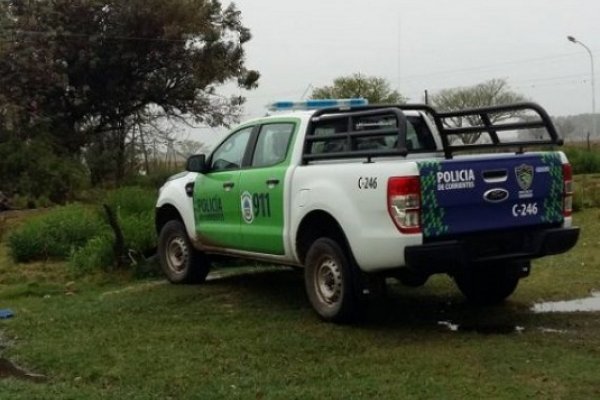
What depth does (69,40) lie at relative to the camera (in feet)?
87.0

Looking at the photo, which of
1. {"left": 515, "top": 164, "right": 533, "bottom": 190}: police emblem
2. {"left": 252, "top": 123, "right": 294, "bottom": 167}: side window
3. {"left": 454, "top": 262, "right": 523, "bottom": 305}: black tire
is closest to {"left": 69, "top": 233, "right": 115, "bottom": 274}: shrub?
{"left": 252, "top": 123, "right": 294, "bottom": 167}: side window

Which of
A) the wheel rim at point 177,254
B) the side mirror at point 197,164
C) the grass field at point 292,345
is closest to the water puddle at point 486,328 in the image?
the grass field at point 292,345

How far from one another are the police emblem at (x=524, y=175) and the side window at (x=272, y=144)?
2156 millimetres

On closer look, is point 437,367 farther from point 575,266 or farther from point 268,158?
point 575,266

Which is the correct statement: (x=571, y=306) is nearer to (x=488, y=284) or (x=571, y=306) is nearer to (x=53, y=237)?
(x=488, y=284)

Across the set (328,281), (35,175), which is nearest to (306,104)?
(328,281)

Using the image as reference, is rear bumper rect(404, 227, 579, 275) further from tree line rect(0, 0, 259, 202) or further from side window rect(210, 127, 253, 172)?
tree line rect(0, 0, 259, 202)

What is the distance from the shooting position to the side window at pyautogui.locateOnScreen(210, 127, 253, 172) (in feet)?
28.4

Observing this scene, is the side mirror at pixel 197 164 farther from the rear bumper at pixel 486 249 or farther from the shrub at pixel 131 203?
the shrub at pixel 131 203

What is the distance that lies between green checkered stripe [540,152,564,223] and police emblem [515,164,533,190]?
0.19m

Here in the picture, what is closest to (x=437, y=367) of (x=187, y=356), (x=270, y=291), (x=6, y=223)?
(x=187, y=356)

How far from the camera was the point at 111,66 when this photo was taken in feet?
89.8

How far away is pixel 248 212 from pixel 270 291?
4.50ft

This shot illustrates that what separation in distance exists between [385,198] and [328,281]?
1.20 meters
